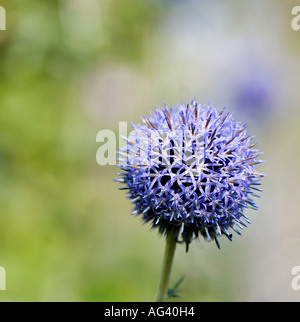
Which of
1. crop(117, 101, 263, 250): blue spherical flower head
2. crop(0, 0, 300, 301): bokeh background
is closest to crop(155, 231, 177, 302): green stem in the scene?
crop(117, 101, 263, 250): blue spherical flower head

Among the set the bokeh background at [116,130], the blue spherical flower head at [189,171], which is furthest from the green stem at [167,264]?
the bokeh background at [116,130]

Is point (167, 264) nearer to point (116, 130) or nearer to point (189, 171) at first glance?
point (189, 171)

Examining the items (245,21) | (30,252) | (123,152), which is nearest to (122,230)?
(30,252)

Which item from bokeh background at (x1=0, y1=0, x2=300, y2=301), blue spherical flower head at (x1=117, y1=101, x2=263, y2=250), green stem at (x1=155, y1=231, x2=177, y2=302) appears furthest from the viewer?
bokeh background at (x1=0, y1=0, x2=300, y2=301)

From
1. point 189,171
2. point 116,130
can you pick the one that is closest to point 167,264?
point 189,171

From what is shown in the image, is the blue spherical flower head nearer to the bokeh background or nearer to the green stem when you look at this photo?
the green stem

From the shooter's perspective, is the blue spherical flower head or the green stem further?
the green stem
